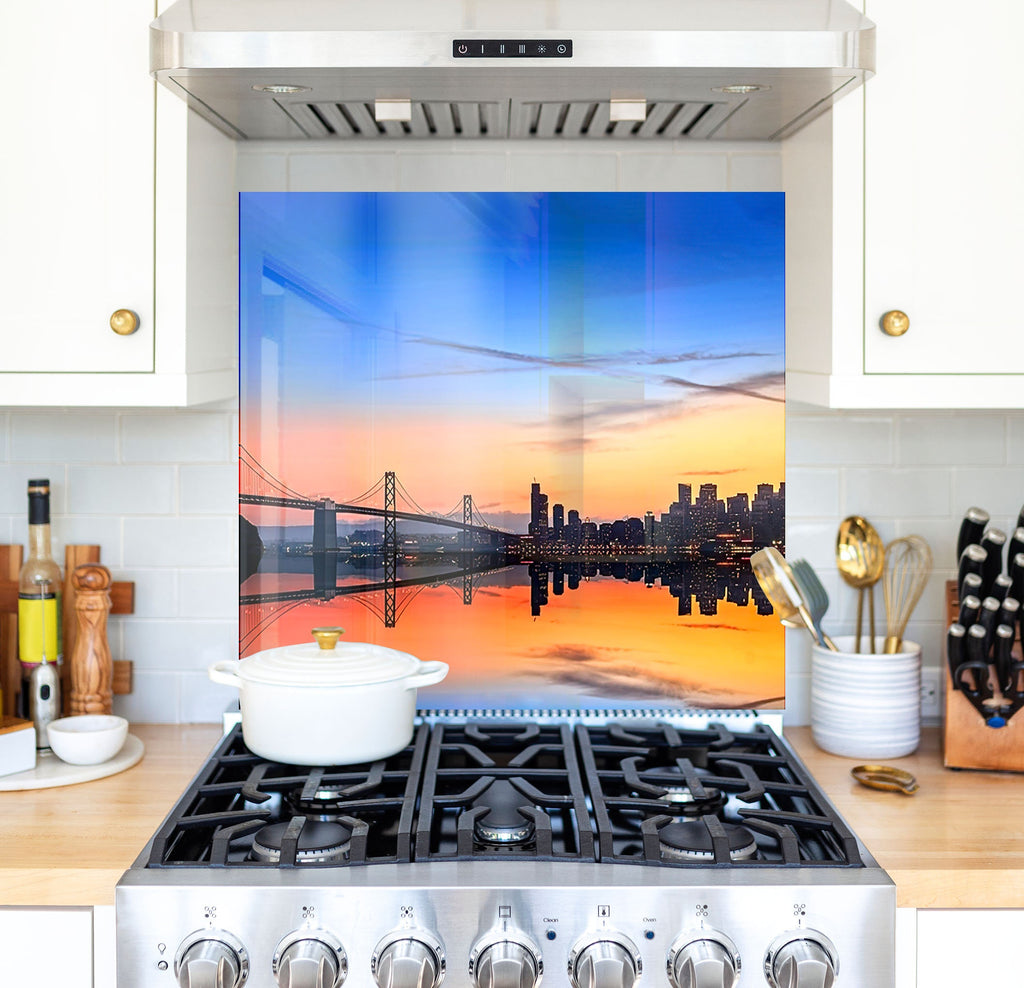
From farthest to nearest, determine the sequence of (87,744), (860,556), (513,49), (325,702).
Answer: (860,556), (87,744), (325,702), (513,49)

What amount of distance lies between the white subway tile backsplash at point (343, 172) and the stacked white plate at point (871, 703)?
3.75 ft

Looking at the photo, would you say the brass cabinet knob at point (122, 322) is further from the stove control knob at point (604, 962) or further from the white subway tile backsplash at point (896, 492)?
the white subway tile backsplash at point (896, 492)

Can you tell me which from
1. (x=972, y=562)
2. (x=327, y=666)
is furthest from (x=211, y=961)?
(x=972, y=562)

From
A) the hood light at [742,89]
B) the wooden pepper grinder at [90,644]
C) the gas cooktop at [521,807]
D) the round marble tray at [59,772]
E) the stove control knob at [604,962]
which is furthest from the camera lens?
the wooden pepper grinder at [90,644]

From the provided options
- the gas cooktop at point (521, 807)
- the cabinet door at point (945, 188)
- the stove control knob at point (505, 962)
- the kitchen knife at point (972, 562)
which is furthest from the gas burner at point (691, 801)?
the cabinet door at point (945, 188)

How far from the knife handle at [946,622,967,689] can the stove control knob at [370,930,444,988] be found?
984mm

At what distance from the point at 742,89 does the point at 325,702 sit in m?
1.13

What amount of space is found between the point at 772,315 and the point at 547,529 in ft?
1.93

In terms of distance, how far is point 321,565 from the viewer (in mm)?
2203

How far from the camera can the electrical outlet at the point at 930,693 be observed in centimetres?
218

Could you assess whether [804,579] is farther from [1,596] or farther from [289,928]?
[1,596]

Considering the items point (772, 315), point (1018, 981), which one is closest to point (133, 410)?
point (772, 315)

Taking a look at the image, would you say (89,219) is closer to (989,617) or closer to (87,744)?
(87,744)

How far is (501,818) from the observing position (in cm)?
167
